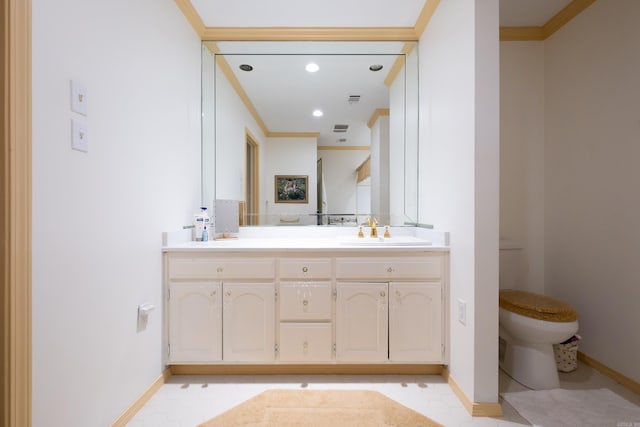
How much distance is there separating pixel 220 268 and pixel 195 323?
14.4 inches

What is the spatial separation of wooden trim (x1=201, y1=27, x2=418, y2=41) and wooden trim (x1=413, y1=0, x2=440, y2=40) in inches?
1.6

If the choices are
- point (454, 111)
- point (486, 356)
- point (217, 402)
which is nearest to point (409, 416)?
point (486, 356)

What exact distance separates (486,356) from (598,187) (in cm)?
139

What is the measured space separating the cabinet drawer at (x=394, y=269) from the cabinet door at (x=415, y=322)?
0.18 ft

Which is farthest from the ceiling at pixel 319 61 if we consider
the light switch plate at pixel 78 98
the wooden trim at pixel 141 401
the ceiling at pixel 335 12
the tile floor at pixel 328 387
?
the wooden trim at pixel 141 401

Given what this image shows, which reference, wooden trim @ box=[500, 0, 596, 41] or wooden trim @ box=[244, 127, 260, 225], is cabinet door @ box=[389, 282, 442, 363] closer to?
wooden trim @ box=[244, 127, 260, 225]

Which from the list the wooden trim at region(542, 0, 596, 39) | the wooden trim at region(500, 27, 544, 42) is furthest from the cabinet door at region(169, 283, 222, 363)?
the wooden trim at region(542, 0, 596, 39)

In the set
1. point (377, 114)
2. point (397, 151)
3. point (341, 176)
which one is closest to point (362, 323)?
point (341, 176)

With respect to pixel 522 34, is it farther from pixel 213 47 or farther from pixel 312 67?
pixel 213 47

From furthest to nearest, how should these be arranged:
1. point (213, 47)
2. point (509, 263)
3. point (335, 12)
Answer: point (213, 47) < point (509, 263) < point (335, 12)

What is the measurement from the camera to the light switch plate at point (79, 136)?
3.75ft

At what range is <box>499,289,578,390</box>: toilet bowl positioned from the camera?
1.68m

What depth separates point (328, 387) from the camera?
1782mm

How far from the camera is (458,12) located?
167cm
